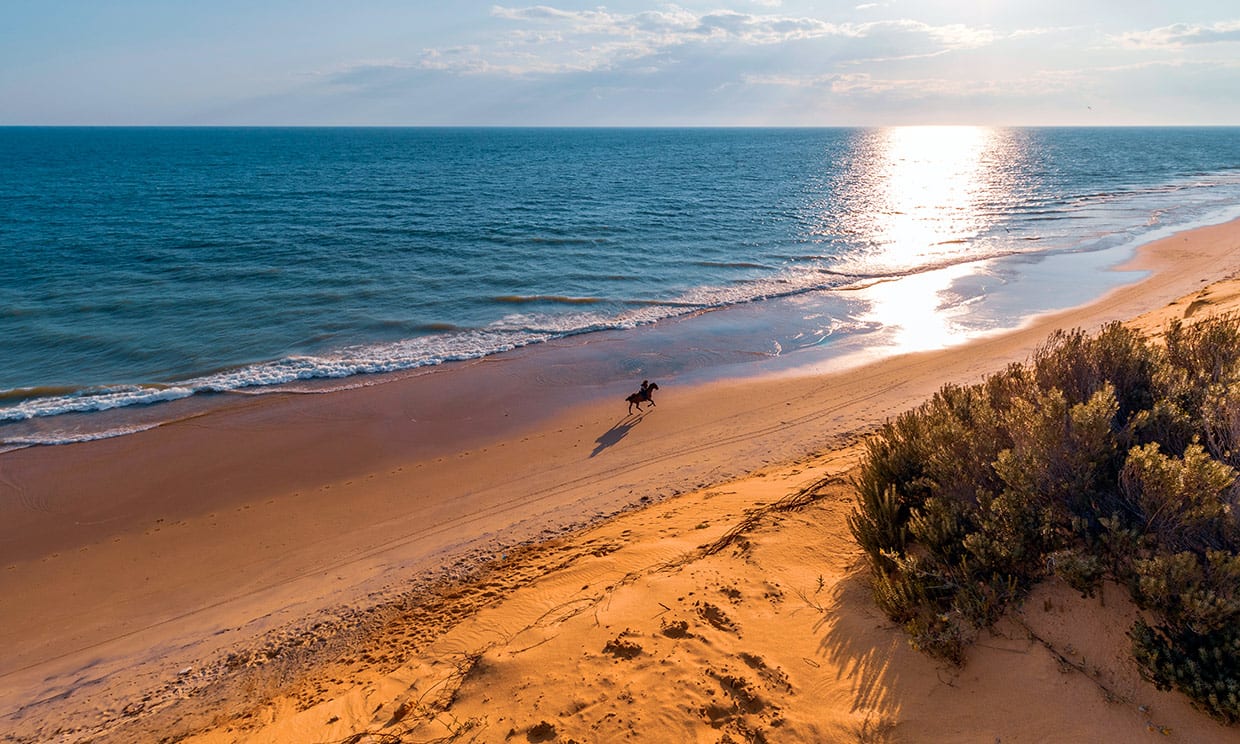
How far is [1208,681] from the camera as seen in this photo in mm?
3756

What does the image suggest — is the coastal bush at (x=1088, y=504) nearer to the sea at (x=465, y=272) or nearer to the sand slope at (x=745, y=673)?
the sand slope at (x=745, y=673)

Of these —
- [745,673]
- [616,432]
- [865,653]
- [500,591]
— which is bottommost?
[500,591]

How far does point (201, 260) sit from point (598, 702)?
30.0 metres

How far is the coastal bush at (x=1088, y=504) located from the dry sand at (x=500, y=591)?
1.05ft

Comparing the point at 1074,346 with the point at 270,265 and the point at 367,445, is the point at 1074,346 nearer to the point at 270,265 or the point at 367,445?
the point at 367,445

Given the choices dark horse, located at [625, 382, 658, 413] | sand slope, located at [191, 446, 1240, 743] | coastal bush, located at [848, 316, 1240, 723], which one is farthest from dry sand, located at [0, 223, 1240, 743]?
dark horse, located at [625, 382, 658, 413]

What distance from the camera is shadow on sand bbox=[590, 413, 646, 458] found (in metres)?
11.7

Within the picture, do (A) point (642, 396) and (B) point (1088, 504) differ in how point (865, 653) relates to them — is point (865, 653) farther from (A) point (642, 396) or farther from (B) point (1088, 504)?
(A) point (642, 396)

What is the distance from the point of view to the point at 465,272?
25.6m

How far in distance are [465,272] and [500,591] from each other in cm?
2023

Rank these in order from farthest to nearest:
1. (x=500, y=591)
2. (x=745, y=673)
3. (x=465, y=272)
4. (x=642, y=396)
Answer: (x=465, y=272)
(x=642, y=396)
(x=500, y=591)
(x=745, y=673)

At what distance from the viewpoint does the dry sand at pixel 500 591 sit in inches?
178

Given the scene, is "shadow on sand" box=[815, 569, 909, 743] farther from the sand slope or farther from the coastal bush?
the coastal bush

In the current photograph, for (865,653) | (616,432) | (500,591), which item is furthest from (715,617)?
(616,432)
